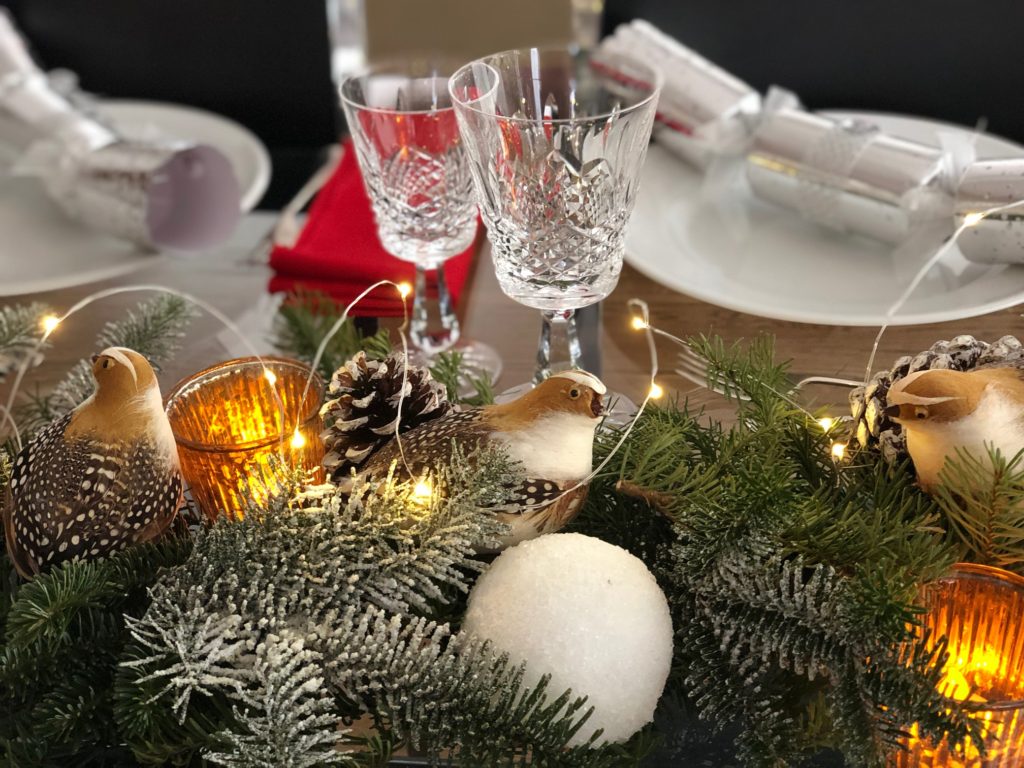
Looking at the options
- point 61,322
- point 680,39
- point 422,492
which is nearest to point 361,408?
point 422,492

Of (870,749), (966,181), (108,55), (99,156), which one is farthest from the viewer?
(108,55)

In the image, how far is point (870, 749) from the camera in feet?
1.30

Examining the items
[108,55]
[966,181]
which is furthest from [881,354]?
[108,55]

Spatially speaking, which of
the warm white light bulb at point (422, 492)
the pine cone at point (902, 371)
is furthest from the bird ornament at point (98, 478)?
the pine cone at point (902, 371)

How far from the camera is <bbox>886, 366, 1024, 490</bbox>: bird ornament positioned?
0.43 metres

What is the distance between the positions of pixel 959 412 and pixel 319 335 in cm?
39

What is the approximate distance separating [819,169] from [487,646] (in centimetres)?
50

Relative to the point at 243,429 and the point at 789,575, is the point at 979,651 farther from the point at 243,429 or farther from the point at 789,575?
the point at 243,429

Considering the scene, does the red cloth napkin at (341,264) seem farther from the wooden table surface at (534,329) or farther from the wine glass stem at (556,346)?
the wine glass stem at (556,346)

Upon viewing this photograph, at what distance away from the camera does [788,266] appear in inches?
29.7

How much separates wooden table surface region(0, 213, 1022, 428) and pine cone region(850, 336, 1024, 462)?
43 mm

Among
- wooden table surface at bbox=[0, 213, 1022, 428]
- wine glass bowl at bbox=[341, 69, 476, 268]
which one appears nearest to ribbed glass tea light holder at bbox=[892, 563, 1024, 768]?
wooden table surface at bbox=[0, 213, 1022, 428]

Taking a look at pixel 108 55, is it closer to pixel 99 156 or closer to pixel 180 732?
pixel 99 156

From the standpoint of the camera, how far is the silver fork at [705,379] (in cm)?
53
